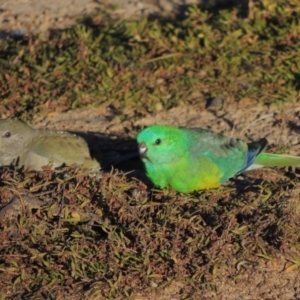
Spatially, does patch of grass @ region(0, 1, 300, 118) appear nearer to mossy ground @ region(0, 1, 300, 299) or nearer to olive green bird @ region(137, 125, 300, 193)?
mossy ground @ region(0, 1, 300, 299)

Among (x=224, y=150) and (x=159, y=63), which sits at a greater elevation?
(x=224, y=150)

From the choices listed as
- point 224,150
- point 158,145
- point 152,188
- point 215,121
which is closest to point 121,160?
point 152,188

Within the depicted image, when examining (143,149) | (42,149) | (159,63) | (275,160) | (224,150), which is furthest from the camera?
(159,63)

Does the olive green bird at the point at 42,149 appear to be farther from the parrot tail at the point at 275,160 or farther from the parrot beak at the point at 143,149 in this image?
the parrot tail at the point at 275,160

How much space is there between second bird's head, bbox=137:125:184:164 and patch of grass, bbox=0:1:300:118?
1438mm

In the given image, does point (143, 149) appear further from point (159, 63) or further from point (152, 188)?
point (159, 63)

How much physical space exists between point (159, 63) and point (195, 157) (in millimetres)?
2049

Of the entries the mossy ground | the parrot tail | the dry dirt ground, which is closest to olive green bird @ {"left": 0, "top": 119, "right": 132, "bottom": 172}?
the mossy ground

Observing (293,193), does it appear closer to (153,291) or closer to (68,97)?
(153,291)

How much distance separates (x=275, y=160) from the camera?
259 inches

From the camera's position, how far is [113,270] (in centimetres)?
544

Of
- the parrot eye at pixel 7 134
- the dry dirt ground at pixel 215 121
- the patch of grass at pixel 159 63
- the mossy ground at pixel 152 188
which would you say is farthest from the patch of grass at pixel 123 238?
the patch of grass at pixel 159 63

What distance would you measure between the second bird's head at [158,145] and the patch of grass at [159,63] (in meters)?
1.44

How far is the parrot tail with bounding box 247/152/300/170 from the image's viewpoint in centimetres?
652
